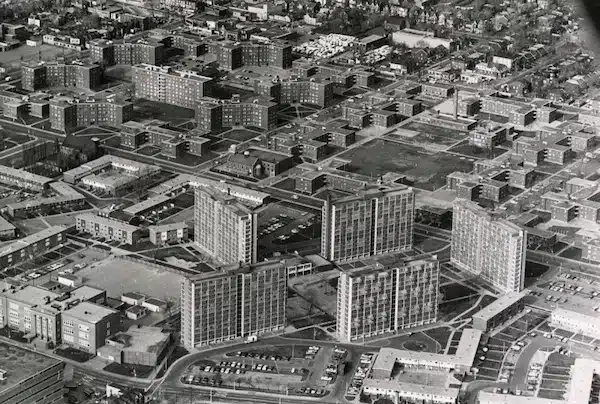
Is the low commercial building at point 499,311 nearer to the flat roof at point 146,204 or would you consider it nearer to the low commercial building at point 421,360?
the low commercial building at point 421,360

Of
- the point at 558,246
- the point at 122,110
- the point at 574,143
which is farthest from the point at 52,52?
the point at 558,246

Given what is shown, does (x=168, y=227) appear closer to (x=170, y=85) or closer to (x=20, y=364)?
(x=20, y=364)

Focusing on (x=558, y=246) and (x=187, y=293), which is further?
(x=558, y=246)

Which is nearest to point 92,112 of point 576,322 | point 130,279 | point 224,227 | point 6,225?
point 6,225

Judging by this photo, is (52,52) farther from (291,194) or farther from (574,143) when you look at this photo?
(574,143)

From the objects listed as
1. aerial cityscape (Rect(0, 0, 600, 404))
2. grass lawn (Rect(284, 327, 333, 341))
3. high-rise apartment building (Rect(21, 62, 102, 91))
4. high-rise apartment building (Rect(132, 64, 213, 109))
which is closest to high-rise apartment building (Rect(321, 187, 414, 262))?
→ aerial cityscape (Rect(0, 0, 600, 404))

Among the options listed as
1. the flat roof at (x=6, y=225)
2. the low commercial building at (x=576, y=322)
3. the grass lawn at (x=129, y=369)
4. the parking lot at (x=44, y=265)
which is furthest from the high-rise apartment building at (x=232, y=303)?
the flat roof at (x=6, y=225)

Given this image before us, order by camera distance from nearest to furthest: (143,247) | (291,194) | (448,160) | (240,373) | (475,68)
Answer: (240,373) → (143,247) → (291,194) → (448,160) → (475,68)

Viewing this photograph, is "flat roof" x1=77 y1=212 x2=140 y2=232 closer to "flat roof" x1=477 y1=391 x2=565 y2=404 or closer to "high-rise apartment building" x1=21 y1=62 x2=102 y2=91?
"flat roof" x1=477 y1=391 x2=565 y2=404
